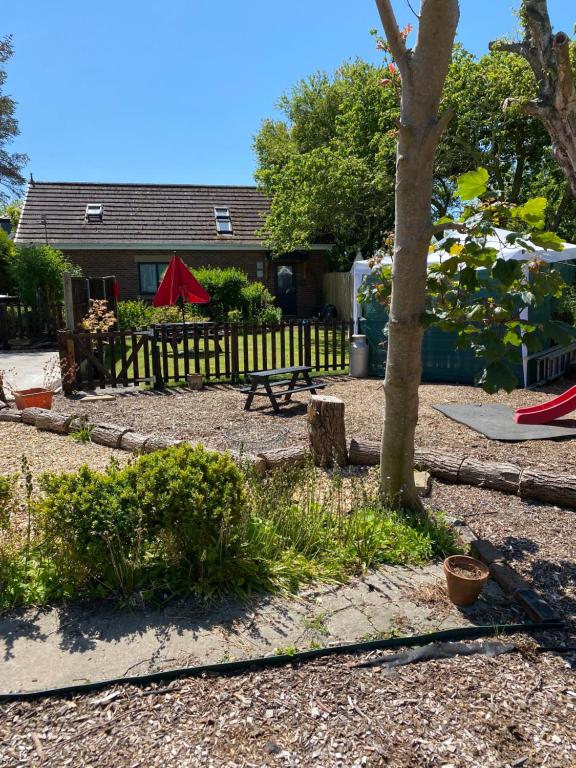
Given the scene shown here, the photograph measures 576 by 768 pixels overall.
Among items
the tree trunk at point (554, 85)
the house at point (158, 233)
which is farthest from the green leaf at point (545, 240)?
the house at point (158, 233)

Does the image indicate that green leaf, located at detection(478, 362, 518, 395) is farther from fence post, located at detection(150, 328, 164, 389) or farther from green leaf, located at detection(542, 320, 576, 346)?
fence post, located at detection(150, 328, 164, 389)

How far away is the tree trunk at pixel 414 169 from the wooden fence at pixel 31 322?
15.7 m

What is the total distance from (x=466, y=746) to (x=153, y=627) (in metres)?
1.61

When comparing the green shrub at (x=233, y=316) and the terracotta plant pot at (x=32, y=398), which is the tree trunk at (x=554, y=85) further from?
the green shrub at (x=233, y=316)

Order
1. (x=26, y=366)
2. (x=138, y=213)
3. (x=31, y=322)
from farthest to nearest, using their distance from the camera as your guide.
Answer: (x=138, y=213) < (x=31, y=322) < (x=26, y=366)

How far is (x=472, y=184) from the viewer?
3.44 m

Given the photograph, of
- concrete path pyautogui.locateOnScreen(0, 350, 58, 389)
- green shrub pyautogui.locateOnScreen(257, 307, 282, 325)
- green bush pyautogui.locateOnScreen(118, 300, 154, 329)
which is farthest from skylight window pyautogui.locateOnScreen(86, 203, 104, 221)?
concrete path pyautogui.locateOnScreen(0, 350, 58, 389)

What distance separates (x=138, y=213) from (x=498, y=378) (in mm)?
23393

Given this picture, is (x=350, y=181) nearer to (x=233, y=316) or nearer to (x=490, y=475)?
(x=233, y=316)

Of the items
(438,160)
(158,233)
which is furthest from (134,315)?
(438,160)

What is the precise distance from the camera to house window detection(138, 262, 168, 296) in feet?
76.1

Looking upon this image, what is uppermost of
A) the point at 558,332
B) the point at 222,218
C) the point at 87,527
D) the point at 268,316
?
the point at 222,218

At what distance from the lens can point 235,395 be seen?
10320mm

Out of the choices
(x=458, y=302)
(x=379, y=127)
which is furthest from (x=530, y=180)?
(x=458, y=302)
